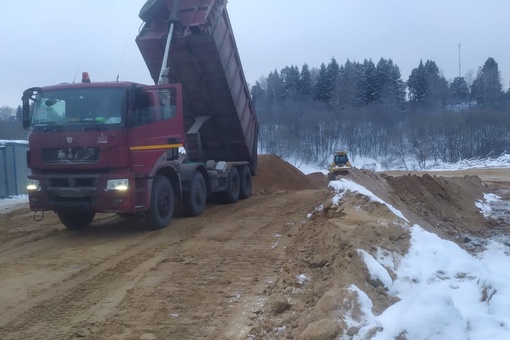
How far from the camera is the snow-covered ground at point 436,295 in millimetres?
3992

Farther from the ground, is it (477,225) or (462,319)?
(462,319)

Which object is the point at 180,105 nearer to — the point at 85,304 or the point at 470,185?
the point at 85,304

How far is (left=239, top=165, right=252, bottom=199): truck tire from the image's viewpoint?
634 inches

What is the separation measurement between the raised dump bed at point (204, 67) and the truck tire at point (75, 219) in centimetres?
371

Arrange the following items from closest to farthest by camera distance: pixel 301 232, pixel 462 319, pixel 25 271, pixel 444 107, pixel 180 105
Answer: pixel 462 319, pixel 25 271, pixel 301 232, pixel 180 105, pixel 444 107

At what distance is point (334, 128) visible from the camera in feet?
249

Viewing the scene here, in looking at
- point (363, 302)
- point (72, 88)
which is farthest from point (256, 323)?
point (72, 88)

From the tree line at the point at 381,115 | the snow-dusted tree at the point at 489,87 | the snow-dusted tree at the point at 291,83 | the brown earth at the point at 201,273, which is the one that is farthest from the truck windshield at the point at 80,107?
the snow-dusted tree at the point at 489,87

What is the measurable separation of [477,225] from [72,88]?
999 centimetres

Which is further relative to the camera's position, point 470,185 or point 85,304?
point 470,185

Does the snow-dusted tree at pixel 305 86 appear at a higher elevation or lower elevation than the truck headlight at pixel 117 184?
higher

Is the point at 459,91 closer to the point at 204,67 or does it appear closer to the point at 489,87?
the point at 489,87

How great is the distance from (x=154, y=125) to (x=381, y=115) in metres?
69.1

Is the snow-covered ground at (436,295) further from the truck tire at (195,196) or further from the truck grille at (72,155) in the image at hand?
the truck tire at (195,196)
